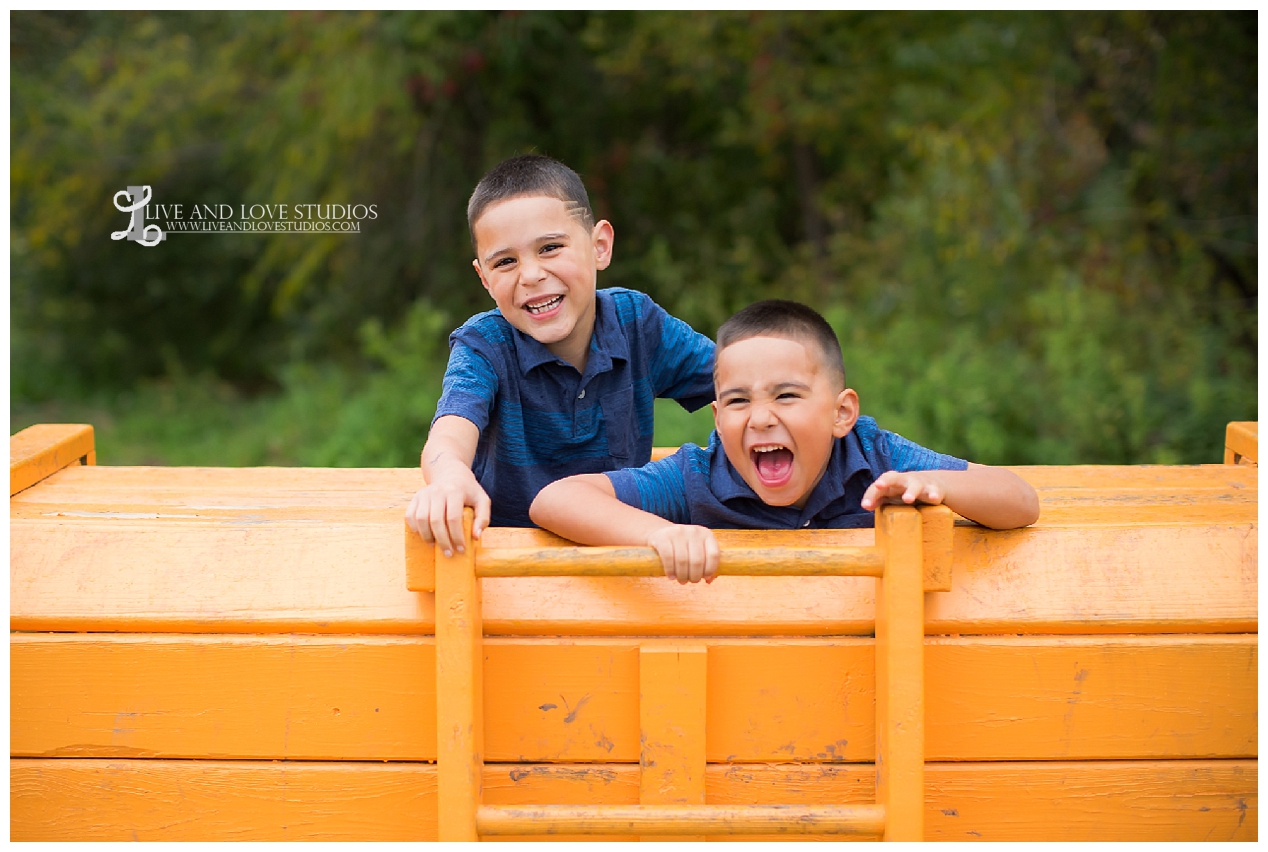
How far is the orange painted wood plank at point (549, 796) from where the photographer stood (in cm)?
206

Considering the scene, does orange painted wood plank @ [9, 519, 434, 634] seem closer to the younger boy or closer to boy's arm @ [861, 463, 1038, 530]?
the younger boy

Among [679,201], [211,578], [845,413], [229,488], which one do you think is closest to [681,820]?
[845,413]

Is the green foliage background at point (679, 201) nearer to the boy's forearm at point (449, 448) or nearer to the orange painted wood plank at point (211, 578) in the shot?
the boy's forearm at point (449, 448)

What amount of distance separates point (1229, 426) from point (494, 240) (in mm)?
2035

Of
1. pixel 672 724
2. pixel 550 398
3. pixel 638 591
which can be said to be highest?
pixel 550 398

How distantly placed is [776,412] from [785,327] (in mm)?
188

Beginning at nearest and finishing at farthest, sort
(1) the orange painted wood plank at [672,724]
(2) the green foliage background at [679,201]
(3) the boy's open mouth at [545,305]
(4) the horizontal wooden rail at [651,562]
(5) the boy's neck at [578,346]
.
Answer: (4) the horizontal wooden rail at [651,562] < (1) the orange painted wood plank at [672,724] < (3) the boy's open mouth at [545,305] < (5) the boy's neck at [578,346] < (2) the green foliage background at [679,201]

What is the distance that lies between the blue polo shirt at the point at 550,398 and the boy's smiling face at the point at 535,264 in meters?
0.09

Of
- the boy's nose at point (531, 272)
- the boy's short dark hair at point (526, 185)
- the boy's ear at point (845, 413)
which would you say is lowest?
the boy's ear at point (845, 413)

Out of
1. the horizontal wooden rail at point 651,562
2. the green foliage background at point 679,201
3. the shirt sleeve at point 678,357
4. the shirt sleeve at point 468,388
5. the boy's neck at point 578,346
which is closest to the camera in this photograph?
the horizontal wooden rail at point 651,562

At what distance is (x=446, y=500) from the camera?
6.41 feet

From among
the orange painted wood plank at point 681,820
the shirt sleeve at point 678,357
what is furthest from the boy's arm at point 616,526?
the shirt sleeve at point 678,357

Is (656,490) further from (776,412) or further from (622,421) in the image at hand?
(622,421)

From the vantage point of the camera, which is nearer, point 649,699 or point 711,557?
point 711,557
